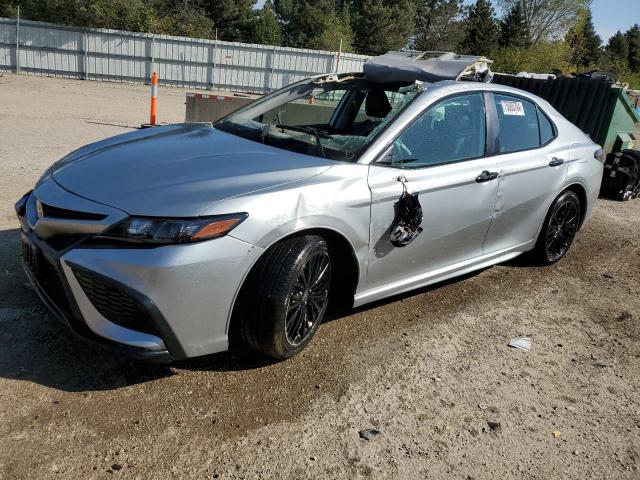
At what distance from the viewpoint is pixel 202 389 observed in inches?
118

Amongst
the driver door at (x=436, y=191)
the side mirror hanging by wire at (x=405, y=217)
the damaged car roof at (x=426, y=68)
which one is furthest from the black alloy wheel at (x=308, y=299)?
the damaged car roof at (x=426, y=68)

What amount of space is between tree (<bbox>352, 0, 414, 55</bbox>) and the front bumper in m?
48.1

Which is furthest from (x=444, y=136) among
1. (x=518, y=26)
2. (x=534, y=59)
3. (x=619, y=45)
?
(x=619, y=45)

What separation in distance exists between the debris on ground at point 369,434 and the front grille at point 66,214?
1609mm

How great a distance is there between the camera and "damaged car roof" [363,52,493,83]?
14.1 feet

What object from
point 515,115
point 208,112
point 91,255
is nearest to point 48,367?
point 91,255

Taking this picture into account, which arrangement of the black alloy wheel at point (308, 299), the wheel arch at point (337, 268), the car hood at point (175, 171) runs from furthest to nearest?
1. the black alloy wheel at point (308, 299)
2. the wheel arch at point (337, 268)
3. the car hood at point (175, 171)

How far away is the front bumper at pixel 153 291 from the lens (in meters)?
2.59

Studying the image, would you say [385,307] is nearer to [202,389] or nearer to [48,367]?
[202,389]

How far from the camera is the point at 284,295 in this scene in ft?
9.66

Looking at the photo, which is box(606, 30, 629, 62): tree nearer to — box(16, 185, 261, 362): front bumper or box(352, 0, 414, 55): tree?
box(352, 0, 414, 55): tree

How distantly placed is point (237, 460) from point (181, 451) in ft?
0.83

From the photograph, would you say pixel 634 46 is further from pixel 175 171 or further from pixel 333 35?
pixel 175 171

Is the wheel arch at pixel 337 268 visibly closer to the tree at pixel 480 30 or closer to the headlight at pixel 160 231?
the headlight at pixel 160 231
